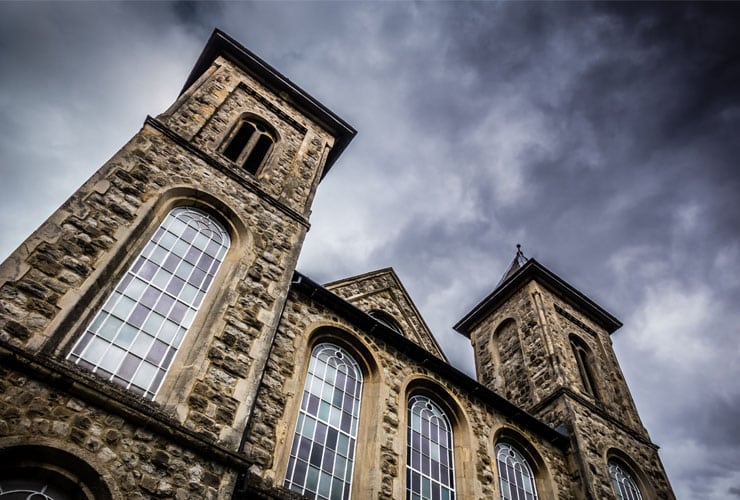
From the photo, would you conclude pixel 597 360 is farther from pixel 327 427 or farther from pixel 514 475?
pixel 327 427

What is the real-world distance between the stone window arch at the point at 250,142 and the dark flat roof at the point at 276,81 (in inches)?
75.1

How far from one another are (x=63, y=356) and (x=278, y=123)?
9734 millimetres

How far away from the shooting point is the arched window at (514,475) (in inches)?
407

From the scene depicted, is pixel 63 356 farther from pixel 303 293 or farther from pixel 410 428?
pixel 410 428

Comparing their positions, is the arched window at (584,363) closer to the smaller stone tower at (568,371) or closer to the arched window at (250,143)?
the smaller stone tower at (568,371)

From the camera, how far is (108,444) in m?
5.43

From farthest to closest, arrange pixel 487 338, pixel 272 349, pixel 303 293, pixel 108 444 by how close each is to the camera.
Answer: pixel 487 338 < pixel 303 293 < pixel 272 349 < pixel 108 444

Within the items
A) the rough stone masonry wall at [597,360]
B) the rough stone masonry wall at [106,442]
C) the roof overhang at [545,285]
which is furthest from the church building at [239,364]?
the roof overhang at [545,285]

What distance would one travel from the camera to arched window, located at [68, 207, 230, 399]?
21.6ft

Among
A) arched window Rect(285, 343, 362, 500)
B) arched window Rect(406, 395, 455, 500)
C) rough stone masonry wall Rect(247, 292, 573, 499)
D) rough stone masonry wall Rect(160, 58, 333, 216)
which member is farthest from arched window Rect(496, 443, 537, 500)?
rough stone masonry wall Rect(160, 58, 333, 216)

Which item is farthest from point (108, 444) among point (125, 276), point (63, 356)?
point (125, 276)

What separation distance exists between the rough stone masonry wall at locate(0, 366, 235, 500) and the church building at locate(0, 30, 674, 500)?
0.05ft

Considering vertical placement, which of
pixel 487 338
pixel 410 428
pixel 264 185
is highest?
pixel 487 338

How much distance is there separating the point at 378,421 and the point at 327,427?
1028mm
